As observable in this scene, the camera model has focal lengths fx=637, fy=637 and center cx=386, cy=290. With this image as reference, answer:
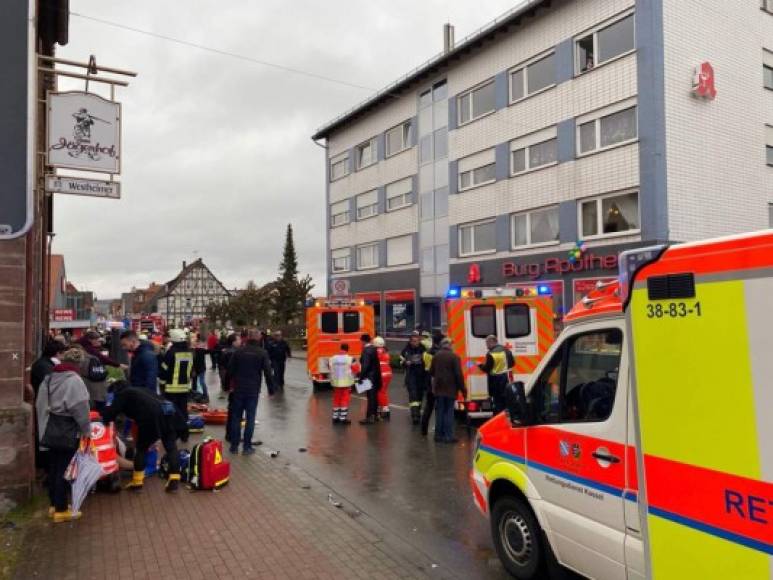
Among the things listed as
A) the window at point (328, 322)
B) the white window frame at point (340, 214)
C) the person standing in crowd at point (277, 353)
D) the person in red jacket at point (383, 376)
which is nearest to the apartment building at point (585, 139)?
the person standing in crowd at point (277, 353)

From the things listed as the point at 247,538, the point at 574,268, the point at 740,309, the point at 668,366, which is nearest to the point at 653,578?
the point at 668,366

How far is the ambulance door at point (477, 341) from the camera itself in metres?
12.0

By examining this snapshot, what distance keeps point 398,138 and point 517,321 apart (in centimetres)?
2074

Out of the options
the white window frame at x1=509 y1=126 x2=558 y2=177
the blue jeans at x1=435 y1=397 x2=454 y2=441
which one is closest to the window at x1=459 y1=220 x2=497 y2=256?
the white window frame at x1=509 y1=126 x2=558 y2=177

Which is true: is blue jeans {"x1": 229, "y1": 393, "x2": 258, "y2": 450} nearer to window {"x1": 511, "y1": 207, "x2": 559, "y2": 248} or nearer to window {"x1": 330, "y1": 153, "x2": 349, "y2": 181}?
window {"x1": 511, "y1": 207, "x2": 559, "y2": 248}

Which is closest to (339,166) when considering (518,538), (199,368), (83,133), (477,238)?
(477,238)

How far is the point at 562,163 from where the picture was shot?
21.6 m

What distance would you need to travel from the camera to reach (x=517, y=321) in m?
12.4

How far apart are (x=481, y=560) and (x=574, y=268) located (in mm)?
16667

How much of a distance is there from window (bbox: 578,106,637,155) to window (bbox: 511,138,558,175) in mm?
1178

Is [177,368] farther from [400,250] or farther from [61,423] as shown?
[400,250]

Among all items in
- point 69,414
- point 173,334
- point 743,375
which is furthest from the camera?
point 173,334

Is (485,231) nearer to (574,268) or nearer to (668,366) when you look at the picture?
(574,268)

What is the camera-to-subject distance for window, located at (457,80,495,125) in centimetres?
2534
